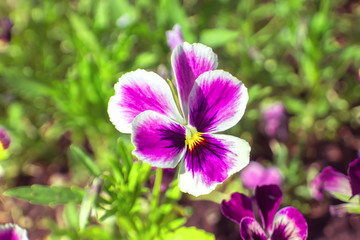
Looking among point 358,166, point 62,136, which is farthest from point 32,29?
point 358,166

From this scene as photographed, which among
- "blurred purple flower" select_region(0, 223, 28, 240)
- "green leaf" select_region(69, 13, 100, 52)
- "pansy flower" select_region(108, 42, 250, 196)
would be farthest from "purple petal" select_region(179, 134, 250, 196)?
"green leaf" select_region(69, 13, 100, 52)

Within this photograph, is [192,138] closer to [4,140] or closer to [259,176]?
[259,176]

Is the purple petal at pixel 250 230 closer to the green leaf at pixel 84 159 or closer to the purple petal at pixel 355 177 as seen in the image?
the purple petal at pixel 355 177

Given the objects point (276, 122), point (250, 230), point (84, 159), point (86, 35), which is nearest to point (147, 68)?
point (86, 35)

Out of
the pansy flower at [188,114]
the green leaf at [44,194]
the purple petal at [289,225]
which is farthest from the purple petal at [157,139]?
the green leaf at [44,194]

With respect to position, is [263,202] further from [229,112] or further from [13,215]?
[13,215]

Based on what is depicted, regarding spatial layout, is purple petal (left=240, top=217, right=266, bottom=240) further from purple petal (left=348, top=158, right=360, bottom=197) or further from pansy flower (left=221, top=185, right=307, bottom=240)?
purple petal (left=348, top=158, right=360, bottom=197)

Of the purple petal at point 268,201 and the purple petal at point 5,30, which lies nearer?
the purple petal at point 268,201
